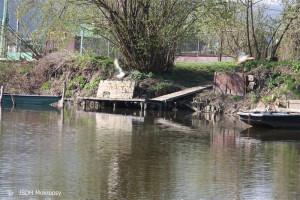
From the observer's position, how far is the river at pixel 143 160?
562 inches

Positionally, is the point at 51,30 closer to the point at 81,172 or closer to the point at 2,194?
the point at 81,172

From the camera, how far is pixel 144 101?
36.1 meters

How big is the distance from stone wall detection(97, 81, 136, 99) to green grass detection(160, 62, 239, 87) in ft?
10.4

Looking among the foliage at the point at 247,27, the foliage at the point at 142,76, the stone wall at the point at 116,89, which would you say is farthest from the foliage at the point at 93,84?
the foliage at the point at 247,27

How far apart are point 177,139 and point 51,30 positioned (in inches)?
748

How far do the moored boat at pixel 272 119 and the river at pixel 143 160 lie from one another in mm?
516

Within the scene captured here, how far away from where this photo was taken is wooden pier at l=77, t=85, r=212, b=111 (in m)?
36.1

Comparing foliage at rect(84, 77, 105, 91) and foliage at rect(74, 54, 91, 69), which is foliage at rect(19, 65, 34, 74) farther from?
foliage at rect(84, 77, 105, 91)

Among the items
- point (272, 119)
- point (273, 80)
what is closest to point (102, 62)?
point (273, 80)

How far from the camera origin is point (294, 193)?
14672mm

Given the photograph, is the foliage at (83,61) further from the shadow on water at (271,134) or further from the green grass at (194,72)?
the shadow on water at (271,134)

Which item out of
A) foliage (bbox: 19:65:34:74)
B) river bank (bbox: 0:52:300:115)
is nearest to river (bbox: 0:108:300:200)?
river bank (bbox: 0:52:300:115)

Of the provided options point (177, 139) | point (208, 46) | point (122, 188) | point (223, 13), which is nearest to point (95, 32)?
point (223, 13)

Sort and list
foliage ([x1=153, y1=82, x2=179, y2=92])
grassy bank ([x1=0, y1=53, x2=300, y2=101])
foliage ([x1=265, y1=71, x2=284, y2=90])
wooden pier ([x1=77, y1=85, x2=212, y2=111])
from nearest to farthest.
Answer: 1. wooden pier ([x1=77, y1=85, x2=212, y2=111])
2. foliage ([x1=265, y1=71, x2=284, y2=90])
3. grassy bank ([x1=0, y1=53, x2=300, y2=101])
4. foliage ([x1=153, y1=82, x2=179, y2=92])
